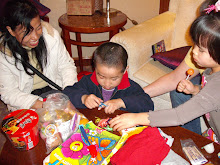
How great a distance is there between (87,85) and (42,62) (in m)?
0.35

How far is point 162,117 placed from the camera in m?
0.92

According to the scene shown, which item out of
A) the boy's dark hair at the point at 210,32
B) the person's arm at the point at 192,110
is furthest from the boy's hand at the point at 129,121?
the boy's dark hair at the point at 210,32

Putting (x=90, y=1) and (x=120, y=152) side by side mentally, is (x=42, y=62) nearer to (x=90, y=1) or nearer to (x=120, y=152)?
(x=120, y=152)

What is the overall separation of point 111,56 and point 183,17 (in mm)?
1171

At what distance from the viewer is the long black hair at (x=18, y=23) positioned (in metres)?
1.09

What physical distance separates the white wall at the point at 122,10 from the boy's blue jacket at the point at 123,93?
59.1 inches

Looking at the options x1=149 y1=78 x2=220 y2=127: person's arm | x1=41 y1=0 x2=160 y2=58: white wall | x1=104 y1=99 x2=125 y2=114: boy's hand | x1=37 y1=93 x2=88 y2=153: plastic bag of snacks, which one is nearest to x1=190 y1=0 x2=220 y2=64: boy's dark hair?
x1=149 y1=78 x2=220 y2=127: person's arm

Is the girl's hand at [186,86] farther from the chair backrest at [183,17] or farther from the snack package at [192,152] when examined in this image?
the chair backrest at [183,17]

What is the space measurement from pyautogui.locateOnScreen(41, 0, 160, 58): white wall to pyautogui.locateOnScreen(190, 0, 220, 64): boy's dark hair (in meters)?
1.91

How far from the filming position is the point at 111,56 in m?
1.13

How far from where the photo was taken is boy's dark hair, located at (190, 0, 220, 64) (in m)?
0.84

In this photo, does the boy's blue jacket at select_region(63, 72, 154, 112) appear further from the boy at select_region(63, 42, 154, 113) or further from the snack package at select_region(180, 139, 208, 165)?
the snack package at select_region(180, 139, 208, 165)

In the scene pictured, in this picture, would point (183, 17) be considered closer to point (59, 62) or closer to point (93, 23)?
point (93, 23)

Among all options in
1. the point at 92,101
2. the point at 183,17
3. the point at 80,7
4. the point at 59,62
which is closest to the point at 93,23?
the point at 80,7
